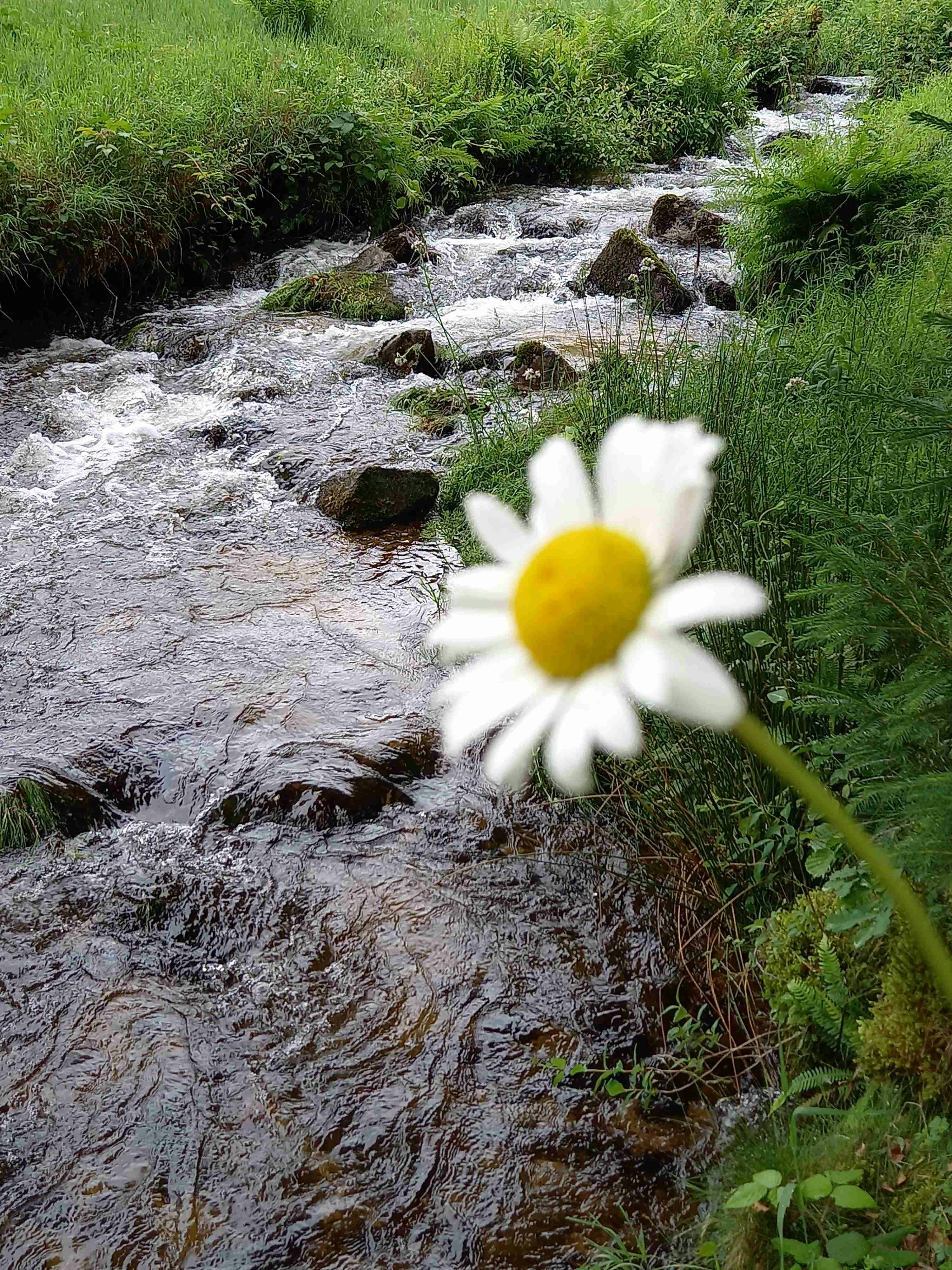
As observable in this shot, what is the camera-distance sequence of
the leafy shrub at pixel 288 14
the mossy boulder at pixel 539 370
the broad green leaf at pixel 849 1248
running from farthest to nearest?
1. the leafy shrub at pixel 288 14
2. the mossy boulder at pixel 539 370
3. the broad green leaf at pixel 849 1248

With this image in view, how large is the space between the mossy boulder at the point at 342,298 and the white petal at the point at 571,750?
26.0 feet

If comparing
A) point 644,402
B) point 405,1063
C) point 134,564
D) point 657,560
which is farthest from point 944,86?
point 657,560

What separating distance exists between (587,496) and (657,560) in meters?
0.12

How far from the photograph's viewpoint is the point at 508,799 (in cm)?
332

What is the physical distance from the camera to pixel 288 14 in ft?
41.3

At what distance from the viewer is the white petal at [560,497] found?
0.74 meters

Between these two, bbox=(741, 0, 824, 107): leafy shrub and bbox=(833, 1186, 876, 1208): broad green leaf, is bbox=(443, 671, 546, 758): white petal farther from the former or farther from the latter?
bbox=(741, 0, 824, 107): leafy shrub

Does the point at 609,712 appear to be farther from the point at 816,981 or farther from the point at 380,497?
the point at 380,497

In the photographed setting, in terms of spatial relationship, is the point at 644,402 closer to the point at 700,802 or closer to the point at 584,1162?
the point at 700,802

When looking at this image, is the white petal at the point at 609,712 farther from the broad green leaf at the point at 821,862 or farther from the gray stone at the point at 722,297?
the gray stone at the point at 722,297

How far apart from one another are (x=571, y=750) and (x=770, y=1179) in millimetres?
1501

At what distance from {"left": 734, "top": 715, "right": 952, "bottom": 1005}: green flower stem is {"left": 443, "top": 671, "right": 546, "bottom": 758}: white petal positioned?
139 millimetres

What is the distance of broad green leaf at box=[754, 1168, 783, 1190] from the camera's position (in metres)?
1.72

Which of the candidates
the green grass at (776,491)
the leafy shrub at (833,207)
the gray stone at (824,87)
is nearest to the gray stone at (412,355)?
the leafy shrub at (833,207)
